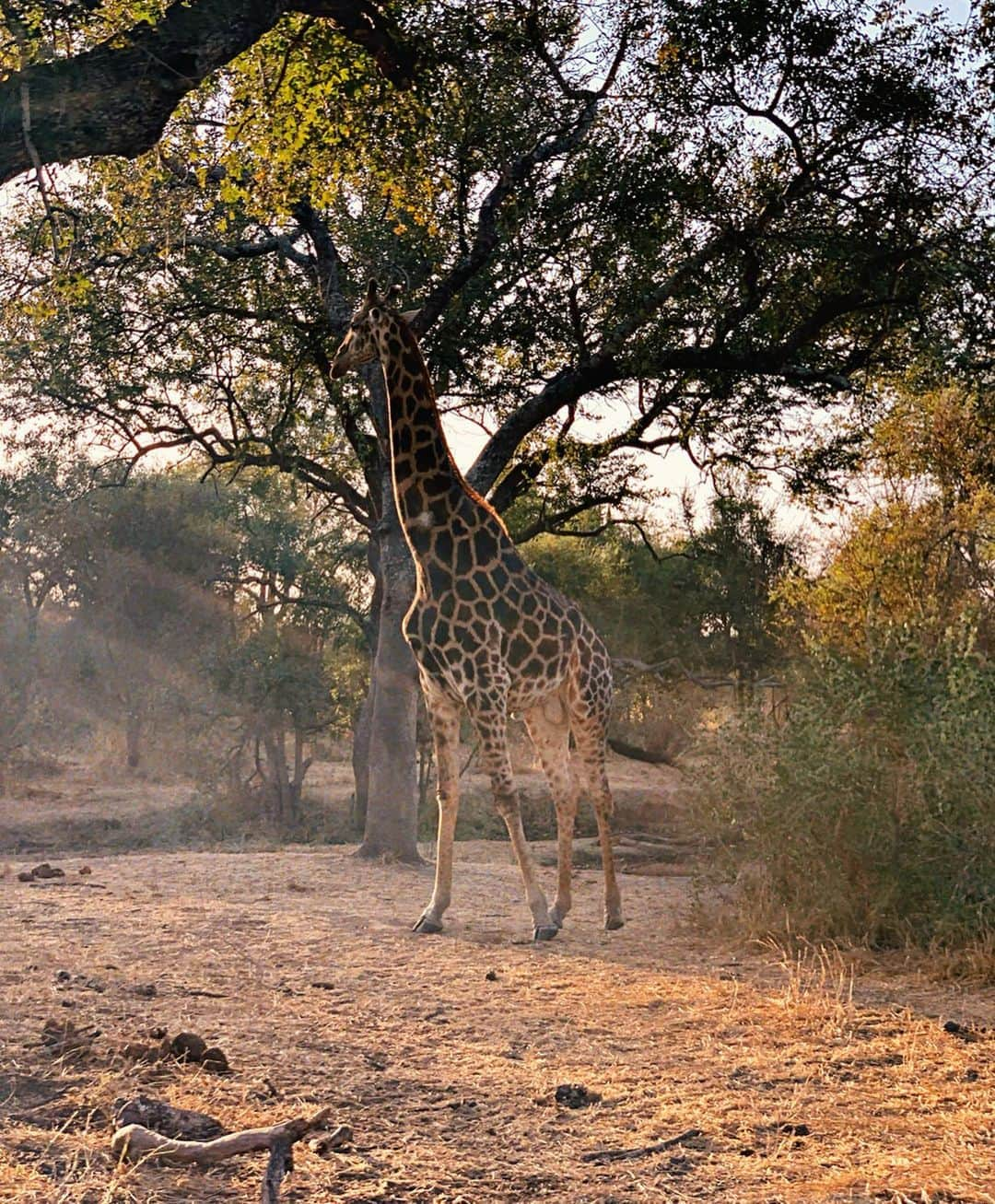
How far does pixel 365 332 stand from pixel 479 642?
8.33 feet

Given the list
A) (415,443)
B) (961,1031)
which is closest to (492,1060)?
(961,1031)

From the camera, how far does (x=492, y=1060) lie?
579 centimetres

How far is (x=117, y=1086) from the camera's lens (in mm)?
4969

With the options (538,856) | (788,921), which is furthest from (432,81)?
(538,856)

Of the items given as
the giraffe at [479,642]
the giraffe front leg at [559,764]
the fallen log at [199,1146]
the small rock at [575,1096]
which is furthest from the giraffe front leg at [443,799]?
the fallen log at [199,1146]

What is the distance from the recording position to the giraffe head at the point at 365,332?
9977 mm

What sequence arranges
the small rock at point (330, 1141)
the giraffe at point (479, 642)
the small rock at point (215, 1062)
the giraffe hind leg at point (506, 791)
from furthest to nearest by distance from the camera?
the giraffe at point (479, 642)
the giraffe hind leg at point (506, 791)
the small rock at point (215, 1062)
the small rock at point (330, 1141)

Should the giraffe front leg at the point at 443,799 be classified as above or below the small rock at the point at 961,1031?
above

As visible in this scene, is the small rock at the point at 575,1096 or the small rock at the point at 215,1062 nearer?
the small rock at the point at 575,1096

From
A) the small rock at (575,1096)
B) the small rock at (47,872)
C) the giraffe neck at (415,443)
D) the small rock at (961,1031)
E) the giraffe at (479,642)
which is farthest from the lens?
the small rock at (47,872)

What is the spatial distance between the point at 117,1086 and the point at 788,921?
15.6 feet

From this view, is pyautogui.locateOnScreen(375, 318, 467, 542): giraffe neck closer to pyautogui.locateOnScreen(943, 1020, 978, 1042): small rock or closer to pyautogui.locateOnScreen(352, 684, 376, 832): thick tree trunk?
pyautogui.locateOnScreen(943, 1020, 978, 1042): small rock

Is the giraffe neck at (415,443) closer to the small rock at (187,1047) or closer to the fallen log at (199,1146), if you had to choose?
the small rock at (187,1047)

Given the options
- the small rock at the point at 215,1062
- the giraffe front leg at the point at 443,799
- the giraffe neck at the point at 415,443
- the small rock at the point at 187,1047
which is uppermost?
the giraffe neck at the point at 415,443
